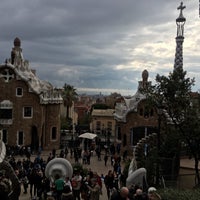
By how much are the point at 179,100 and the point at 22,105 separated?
73.4ft

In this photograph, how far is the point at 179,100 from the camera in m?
19.6

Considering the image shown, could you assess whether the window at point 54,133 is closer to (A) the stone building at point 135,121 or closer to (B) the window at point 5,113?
(B) the window at point 5,113

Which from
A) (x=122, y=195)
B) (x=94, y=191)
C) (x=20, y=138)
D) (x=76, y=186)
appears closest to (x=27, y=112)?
(x=20, y=138)

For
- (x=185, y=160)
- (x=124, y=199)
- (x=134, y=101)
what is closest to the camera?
(x=124, y=199)

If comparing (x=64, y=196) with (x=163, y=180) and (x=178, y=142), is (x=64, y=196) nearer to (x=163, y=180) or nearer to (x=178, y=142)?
(x=163, y=180)

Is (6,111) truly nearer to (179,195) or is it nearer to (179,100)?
(179,100)

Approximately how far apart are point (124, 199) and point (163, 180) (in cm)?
979

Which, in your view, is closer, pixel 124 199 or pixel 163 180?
pixel 124 199

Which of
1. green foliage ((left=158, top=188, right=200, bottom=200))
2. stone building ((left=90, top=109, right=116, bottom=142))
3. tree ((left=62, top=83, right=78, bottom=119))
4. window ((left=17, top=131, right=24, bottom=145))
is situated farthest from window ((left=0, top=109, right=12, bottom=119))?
stone building ((left=90, top=109, right=116, bottom=142))

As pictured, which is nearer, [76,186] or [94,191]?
[94,191]

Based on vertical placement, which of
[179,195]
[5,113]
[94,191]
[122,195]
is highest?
[5,113]

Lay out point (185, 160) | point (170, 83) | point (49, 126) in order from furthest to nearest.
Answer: point (49, 126) → point (185, 160) → point (170, 83)

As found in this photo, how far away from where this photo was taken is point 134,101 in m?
37.6

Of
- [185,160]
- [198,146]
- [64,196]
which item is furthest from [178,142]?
[64,196]
